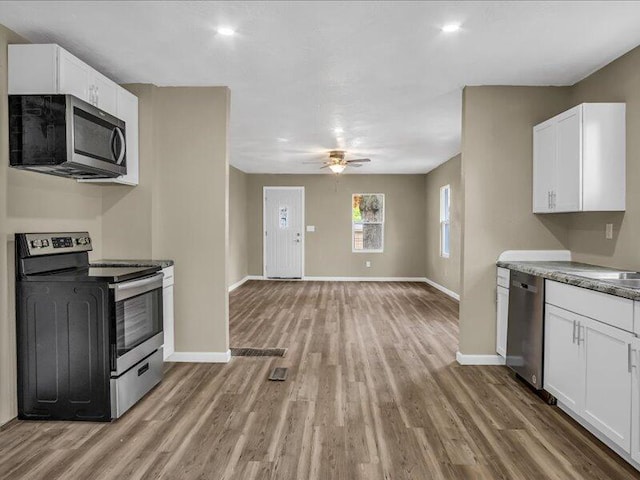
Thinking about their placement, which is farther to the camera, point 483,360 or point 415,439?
point 483,360

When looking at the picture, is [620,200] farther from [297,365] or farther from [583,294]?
[297,365]

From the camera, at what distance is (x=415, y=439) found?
2.35m

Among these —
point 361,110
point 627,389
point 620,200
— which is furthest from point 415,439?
point 361,110

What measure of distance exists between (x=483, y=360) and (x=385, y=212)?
5.66m

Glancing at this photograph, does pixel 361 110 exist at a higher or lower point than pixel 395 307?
higher

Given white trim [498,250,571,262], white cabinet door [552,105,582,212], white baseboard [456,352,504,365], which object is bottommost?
white baseboard [456,352,504,365]

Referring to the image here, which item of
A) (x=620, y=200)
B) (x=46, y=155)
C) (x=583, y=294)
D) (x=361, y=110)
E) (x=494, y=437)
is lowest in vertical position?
(x=494, y=437)

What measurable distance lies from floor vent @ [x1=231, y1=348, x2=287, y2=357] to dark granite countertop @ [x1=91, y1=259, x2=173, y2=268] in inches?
43.8

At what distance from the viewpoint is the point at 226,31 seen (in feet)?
8.45

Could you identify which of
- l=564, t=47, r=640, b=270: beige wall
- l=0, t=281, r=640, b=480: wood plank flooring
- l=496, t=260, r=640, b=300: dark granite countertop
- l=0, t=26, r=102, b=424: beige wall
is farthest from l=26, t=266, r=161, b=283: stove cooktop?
l=564, t=47, r=640, b=270: beige wall

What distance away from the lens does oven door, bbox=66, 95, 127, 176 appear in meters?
2.46

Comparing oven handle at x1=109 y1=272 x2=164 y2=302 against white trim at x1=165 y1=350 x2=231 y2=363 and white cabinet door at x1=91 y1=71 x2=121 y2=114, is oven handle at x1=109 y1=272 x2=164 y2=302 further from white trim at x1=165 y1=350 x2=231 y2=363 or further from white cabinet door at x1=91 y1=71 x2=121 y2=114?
white cabinet door at x1=91 y1=71 x2=121 y2=114

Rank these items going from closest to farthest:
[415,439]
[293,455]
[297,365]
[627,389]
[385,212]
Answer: [627,389] < [293,455] < [415,439] < [297,365] < [385,212]

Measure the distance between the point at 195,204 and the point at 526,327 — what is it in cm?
289
